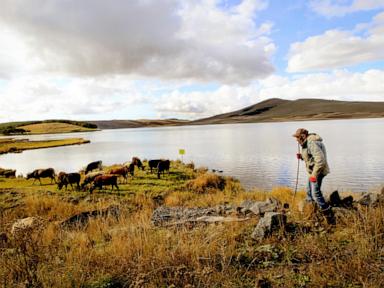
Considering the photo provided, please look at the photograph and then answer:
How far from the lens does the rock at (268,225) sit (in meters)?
6.48

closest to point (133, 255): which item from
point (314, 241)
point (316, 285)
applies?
point (316, 285)

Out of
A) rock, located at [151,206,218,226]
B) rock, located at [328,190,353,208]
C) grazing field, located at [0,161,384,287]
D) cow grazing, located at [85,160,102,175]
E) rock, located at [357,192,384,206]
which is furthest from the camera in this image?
cow grazing, located at [85,160,102,175]

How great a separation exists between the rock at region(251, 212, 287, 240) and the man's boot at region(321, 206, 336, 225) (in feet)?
4.62

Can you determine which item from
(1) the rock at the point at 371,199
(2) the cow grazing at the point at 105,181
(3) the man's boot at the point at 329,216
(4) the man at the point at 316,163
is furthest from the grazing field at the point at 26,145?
(1) the rock at the point at 371,199

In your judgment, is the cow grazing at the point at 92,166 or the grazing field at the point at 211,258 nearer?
the grazing field at the point at 211,258

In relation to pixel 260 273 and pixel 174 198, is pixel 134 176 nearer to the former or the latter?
pixel 174 198

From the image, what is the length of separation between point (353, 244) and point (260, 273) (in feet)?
6.88

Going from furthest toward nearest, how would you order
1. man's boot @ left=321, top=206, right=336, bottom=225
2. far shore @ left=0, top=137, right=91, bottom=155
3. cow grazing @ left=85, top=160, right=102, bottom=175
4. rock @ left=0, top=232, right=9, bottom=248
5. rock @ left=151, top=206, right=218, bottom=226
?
1. far shore @ left=0, top=137, right=91, bottom=155
2. cow grazing @ left=85, top=160, right=102, bottom=175
3. rock @ left=151, top=206, right=218, bottom=226
4. man's boot @ left=321, top=206, right=336, bottom=225
5. rock @ left=0, top=232, right=9, bottom=248

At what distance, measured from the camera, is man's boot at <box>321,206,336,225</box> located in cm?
742

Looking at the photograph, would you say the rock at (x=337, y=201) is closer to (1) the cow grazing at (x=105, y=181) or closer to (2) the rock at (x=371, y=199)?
(2) the rock at (x=371, y=199)

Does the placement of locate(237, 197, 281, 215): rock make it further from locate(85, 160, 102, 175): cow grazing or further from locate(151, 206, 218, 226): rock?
locate(85, 160, 102, 175): cow grazing

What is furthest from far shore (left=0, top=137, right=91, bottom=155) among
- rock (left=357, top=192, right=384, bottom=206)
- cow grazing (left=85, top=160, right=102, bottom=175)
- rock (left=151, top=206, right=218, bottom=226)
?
rock (left=357, top=192, right=384, bottom=206)

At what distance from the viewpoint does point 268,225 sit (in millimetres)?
6621

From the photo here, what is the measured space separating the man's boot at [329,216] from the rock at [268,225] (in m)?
1.41
